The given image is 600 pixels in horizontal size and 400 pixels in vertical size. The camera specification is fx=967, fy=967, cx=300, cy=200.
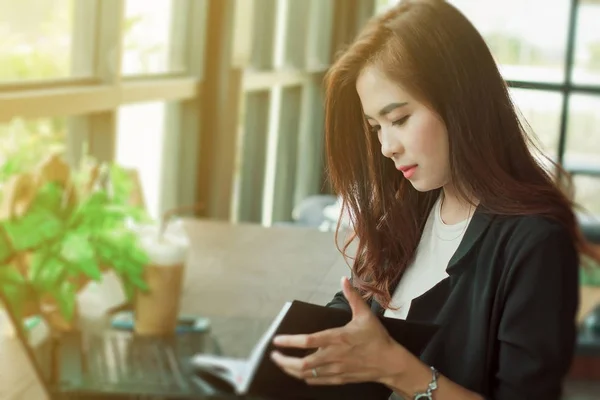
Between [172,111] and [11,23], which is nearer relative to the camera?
[11,23]

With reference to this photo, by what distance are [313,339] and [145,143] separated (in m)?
1.29

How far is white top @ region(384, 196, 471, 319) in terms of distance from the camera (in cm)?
82

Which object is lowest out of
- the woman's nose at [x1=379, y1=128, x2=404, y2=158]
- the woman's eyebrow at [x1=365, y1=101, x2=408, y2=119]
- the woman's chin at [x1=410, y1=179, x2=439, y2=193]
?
the woman's chin at [x1=410, y1=179, x2=439, y2=193]

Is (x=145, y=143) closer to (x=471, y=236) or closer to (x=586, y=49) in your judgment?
(x=471, y=236)

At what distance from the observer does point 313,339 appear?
0.70 m

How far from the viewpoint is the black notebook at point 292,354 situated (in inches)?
26.5

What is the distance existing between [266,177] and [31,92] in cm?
172

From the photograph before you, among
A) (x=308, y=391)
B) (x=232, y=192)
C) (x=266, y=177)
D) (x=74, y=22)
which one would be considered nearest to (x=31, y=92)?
(x=74, y=22)

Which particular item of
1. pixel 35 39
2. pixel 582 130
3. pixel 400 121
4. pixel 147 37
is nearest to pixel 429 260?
pixel 400 121

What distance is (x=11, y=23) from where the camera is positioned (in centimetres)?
130

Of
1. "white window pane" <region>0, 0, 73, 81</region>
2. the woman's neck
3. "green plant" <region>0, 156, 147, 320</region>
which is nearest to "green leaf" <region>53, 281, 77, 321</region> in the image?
"green plant" <region>0, 156, 147, 320</region>

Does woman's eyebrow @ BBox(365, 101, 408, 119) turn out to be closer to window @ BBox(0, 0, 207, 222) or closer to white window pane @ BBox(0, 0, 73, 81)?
window @ BBox(0, 0, 207, 222)

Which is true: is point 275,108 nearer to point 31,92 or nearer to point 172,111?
point 172,111

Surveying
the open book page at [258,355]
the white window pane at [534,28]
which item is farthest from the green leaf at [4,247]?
the white window pane at [534,28]
